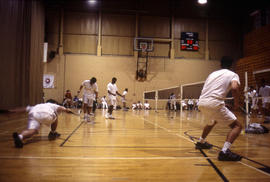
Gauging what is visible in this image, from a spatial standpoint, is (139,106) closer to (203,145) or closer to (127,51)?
(127,51)

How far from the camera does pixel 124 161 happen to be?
2.93 meters

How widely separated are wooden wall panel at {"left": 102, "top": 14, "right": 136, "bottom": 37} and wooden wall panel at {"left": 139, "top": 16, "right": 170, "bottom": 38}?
84 centimetres

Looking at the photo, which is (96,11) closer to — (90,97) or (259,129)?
(90,97)

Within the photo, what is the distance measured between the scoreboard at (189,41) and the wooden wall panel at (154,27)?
1495 millimetres

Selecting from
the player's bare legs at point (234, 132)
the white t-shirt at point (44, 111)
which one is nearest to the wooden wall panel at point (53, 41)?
the white t-shirt at point (44, 111)

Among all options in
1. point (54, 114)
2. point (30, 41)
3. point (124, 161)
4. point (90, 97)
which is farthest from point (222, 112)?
point (30, 41)

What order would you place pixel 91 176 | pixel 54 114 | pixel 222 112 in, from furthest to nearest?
1. pixel 54 114
2. pixel 222 112
3. pixel 91 176

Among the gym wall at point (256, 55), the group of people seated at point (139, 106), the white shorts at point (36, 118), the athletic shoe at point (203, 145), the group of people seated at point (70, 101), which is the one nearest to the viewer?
the athletic shoe at point (203, 145)

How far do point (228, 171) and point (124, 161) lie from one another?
1208mm

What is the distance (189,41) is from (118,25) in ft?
22.0

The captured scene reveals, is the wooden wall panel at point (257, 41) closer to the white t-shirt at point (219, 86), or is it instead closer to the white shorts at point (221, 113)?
the white t-shirt at point (219, 86)

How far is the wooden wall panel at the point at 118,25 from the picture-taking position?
2112 centimetres

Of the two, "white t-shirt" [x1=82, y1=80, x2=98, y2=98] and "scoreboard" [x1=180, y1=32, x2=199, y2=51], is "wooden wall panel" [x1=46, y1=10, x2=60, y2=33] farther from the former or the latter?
"white t-shirt" [x1=82, y1=80, x2=98, y2=98]

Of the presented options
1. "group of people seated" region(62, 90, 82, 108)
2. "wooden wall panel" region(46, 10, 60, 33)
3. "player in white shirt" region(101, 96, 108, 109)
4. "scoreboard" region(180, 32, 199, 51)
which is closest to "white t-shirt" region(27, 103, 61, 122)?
"group of people seated" region(62, 90, 82, 108)
